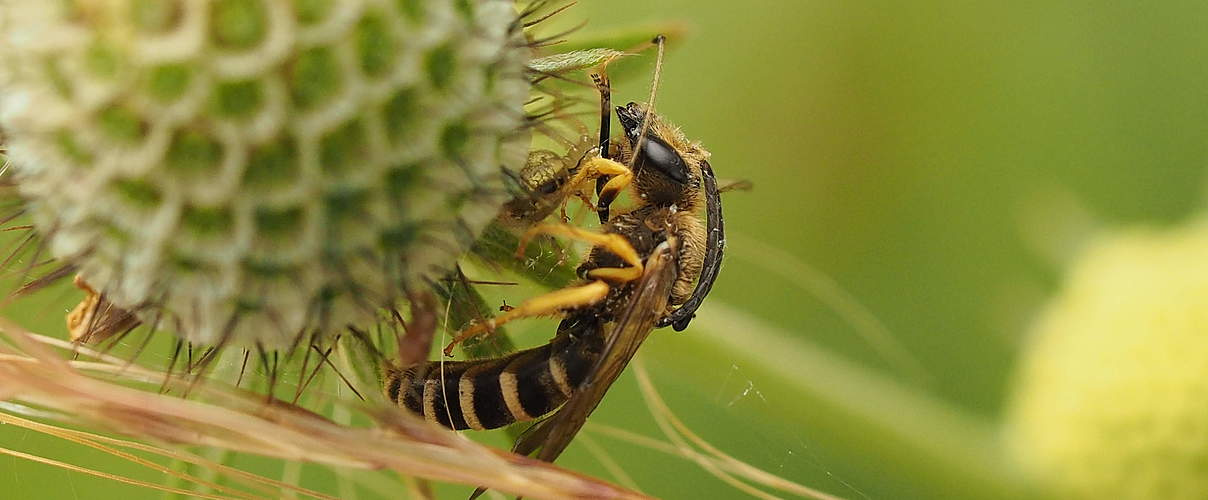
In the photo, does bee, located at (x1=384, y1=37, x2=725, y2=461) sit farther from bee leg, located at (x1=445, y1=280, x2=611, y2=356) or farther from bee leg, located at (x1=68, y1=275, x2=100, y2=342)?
bee leg, located at (x1=68, y1=275, x2=100, y2=342)

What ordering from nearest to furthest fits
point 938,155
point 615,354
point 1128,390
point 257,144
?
point 257,144 → point 615,354 → point 1128,390 → point 938,155

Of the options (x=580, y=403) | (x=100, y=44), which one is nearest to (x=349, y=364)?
(x=580, y=403)

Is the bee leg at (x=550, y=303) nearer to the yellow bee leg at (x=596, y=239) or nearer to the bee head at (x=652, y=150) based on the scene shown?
the yellow bee leg at (x=596, y=239)

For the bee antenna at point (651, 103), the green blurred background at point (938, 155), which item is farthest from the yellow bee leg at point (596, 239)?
the green blurred background at point (938, 155)

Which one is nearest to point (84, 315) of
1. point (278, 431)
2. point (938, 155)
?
point (278, 431)

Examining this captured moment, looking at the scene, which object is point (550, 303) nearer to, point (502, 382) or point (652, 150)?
point (502, 382)

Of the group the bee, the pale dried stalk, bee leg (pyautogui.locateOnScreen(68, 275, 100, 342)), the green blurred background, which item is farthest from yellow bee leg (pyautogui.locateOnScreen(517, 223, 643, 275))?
the green blurred background
